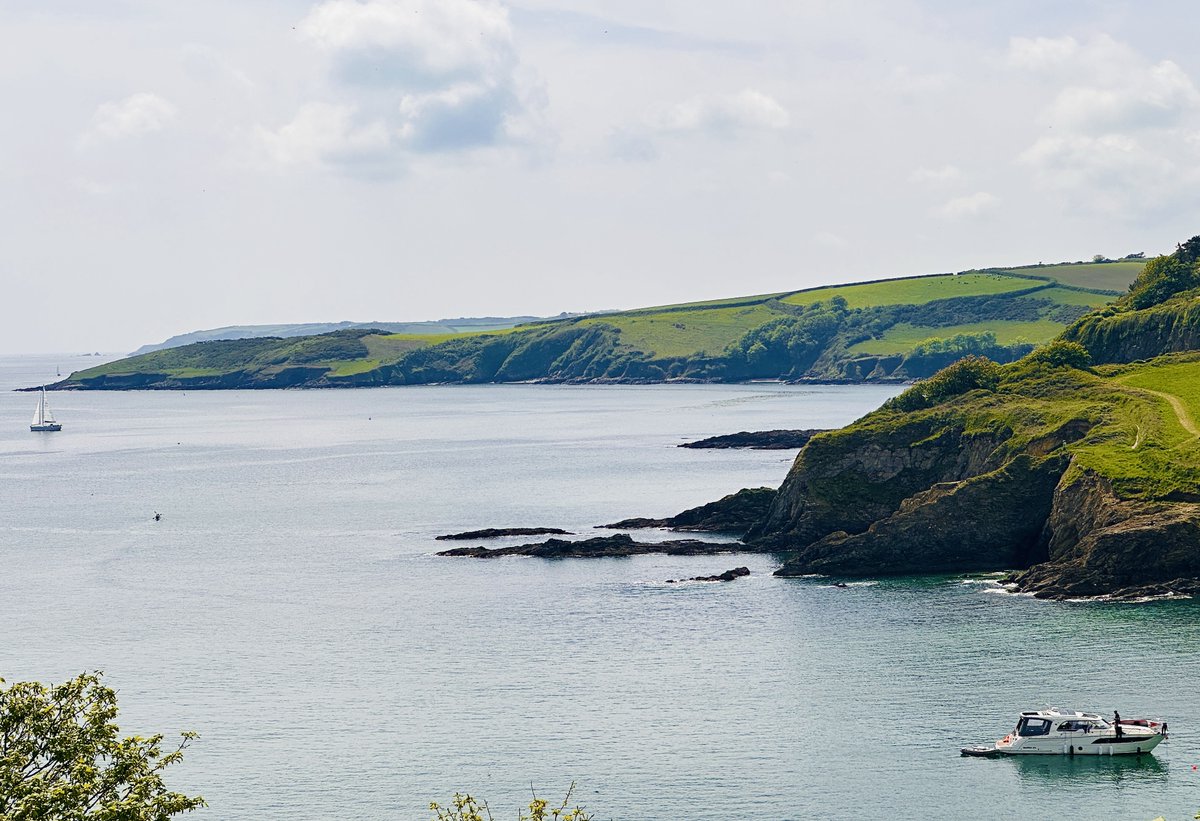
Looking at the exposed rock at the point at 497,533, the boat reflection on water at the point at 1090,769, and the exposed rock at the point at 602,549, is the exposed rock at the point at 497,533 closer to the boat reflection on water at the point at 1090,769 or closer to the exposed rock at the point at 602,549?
the exposed rock at the point at 602,549

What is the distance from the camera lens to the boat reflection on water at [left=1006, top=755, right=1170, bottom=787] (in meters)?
72.8

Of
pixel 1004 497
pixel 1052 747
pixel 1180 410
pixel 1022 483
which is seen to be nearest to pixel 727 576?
pixel 1004 497

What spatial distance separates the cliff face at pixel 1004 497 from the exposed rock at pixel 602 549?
5.64 meters

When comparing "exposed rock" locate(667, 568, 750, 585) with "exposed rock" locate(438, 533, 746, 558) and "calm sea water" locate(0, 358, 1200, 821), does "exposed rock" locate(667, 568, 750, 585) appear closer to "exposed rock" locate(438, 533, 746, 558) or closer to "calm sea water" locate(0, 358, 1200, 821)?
"calm sea water" locate(0, 358, 1200, 821)

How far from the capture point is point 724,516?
499 feet

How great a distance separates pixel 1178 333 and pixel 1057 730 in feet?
336

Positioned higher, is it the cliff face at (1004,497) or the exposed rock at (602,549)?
the cliff face at (1004,497)

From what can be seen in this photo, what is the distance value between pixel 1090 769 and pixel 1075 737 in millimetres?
1681

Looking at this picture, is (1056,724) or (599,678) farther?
(599,678)

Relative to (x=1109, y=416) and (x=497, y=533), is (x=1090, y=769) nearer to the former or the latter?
(x=1109, y=416)

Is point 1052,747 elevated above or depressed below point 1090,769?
above

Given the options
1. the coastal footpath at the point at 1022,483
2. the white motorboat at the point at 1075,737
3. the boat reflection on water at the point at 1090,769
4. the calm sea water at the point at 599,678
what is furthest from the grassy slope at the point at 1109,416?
the boat reflection on water at the point at 1090,769

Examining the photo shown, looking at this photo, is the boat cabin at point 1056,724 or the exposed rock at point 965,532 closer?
the boat cabin at point 1056,724

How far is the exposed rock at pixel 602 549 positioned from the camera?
13675 cm
